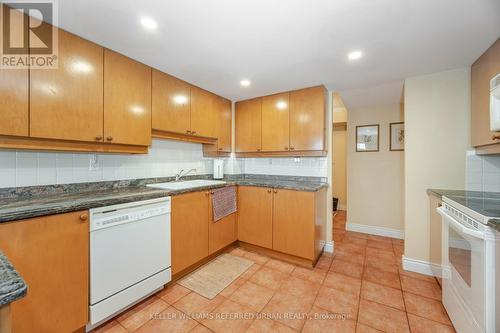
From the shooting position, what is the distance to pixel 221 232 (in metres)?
2.55

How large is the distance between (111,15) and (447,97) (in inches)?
122

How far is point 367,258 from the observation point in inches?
102

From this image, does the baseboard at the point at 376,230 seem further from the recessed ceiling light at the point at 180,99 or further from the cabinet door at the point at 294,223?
→ the recessed ceiling light at the point at 180,99

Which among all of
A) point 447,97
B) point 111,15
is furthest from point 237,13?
point 447,97

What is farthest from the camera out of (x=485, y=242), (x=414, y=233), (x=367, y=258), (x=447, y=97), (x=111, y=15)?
(x=367, y=258)

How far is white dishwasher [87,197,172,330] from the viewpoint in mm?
1435

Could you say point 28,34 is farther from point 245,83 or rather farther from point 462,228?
point 462,228

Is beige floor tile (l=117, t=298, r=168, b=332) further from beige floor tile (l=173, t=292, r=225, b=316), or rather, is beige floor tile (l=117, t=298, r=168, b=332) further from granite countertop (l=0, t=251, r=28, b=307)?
granite countertop (l=0, t=251, r=28, b=307)

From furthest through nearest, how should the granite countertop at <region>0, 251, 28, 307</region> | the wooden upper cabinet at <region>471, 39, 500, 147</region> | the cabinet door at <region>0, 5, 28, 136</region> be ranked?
the wooden upper cabinet at <region>471, 39, 500, 147</region>, the cabinet door at <region>0, 5, 28, 136</region>, the granite countertop at <region>0, 251, 28, 307</region>

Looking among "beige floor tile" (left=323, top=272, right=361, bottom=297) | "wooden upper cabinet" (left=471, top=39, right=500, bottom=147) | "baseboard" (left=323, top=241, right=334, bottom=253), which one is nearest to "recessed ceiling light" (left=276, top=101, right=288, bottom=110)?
"wooden upper cabinet" (left=471, top=39, right=500, bottom=147)

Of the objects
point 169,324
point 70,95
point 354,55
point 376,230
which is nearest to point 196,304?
point 169,324

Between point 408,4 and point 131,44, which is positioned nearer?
point 408,4

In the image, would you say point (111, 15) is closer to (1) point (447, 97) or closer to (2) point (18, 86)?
(2) point (18, 86)

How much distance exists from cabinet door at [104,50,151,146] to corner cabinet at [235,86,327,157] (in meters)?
1.44
